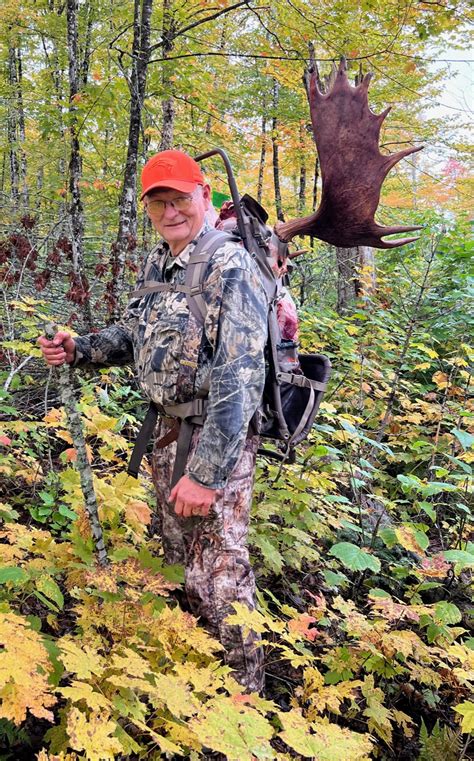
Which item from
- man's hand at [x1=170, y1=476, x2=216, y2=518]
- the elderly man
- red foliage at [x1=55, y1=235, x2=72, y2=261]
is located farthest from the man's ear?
red foliage at [x1=55, y1=235, x2=72, y2=261]

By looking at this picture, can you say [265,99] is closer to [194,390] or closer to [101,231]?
[101,231]

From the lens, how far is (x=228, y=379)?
2.31m

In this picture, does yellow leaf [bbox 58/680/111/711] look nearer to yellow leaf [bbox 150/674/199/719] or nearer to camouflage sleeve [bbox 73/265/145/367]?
yellow leaf [bbox 150/674/199/719]

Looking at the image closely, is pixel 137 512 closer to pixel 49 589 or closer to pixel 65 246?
pixel 49 589

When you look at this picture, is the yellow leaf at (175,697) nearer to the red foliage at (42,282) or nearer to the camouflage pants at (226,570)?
the camouflage pants at (226,570)

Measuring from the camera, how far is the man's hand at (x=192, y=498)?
2.32m

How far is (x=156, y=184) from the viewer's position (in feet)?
8.09

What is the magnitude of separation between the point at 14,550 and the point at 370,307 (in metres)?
7.25

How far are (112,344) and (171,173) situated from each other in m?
1.11

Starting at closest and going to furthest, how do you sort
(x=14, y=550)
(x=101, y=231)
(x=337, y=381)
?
(x=14, y=550)
(x=337, y=381)
(x=101, y=231)

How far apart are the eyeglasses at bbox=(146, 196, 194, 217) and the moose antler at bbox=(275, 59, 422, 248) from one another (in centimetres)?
84

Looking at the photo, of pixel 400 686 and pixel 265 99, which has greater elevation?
pixel 265 99

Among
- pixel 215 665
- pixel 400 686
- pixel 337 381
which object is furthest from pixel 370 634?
pixel 337 381

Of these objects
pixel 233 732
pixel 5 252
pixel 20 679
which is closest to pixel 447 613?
pixel 233 732
